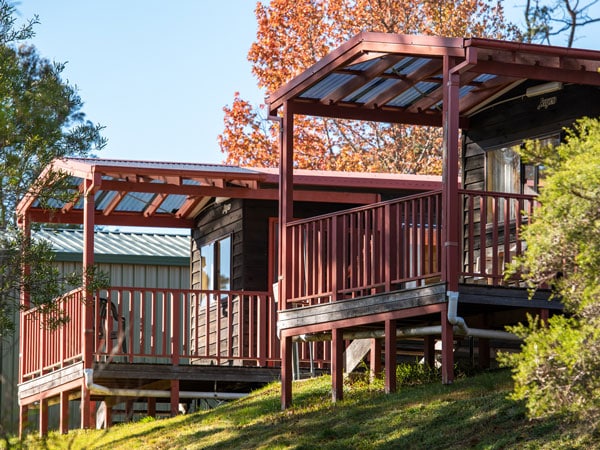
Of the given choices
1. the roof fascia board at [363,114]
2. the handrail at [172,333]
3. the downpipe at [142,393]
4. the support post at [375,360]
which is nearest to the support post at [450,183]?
the support post at [375,360]

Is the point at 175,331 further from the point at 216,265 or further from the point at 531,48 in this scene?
the point at 531,48

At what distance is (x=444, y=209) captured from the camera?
1342cm

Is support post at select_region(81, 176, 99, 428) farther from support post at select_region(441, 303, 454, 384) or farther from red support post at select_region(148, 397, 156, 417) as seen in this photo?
support post at select_region(441, 303, 454, 384)

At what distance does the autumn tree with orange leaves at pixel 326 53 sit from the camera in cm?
3441

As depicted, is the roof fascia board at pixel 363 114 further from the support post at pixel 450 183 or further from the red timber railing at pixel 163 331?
the red timber railing at pixel 163 331

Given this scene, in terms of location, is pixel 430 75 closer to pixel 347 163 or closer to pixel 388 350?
pixel 388 350

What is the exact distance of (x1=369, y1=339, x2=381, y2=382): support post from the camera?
1527 cm

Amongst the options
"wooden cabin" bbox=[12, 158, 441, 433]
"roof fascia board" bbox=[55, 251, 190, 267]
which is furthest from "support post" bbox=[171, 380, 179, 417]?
"roof fascia board" bbox=[55, 251, 190, 267]

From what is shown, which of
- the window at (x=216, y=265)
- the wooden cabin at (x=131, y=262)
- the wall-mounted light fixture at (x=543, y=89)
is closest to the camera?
the wall-mounted light fixture at (x=543, y=89)

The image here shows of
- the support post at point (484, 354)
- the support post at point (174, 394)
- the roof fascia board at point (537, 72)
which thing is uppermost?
the roof fascia board at point (537, 72)

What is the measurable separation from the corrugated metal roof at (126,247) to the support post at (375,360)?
35.9ft

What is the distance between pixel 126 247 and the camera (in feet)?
90.0

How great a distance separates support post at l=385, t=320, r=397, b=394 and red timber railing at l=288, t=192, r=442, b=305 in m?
0.48

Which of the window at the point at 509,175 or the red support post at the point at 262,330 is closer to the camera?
the window at the point at 509,175
